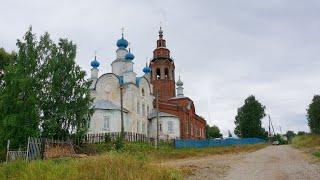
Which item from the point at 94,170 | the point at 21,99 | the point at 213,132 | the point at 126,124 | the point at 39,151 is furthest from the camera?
the point at 213,132

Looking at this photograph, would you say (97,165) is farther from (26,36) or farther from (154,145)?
(154,145)

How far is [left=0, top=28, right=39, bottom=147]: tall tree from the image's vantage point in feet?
77.8

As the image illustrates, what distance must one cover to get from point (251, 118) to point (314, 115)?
1681cm

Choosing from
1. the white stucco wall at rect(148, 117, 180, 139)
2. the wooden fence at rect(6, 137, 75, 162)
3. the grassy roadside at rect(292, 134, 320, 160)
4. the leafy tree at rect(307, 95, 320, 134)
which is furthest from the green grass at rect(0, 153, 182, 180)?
the leafy tree at rect(307, 95, 320, 134)

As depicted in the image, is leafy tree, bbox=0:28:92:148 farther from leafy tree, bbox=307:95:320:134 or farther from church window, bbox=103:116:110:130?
leafy tree, bbox=307:95:320:134

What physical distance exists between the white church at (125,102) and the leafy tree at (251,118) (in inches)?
1129

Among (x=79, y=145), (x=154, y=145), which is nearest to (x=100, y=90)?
(x=154, y=145)

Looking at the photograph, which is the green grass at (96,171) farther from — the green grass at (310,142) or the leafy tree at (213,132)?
the leafy tree at (213,132)

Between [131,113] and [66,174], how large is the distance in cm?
2846

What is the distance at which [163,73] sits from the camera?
51656mm

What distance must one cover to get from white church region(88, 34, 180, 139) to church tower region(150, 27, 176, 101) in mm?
5616

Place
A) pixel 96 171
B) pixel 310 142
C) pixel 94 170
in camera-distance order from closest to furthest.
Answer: pixel 96 171 → pixel 94 170 → pixel 310 142

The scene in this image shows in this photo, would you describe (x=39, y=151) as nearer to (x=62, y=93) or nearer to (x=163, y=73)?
(x=62, y=93)

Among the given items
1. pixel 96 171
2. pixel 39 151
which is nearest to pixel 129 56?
pixel 39 151
